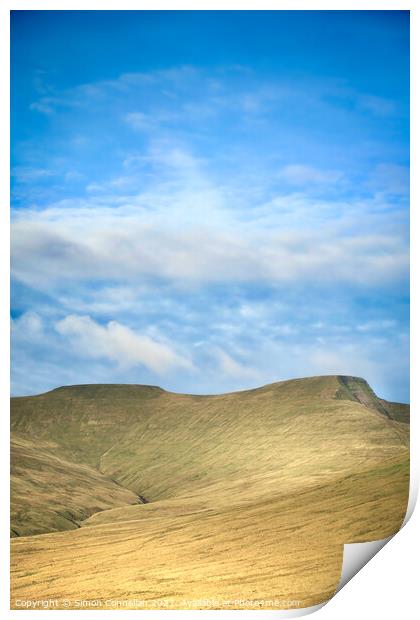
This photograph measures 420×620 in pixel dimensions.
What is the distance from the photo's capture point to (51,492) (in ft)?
115

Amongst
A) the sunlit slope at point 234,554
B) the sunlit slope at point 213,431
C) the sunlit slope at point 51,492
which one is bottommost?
the sunlit slope at point 234,554

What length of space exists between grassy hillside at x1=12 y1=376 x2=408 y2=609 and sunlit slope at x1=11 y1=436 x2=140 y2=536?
376mm

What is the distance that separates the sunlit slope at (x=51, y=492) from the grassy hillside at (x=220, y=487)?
14.8 inches

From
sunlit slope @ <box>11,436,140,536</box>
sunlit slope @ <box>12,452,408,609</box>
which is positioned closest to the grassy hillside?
sunlit slope @ <box>12,452,408,609</box>

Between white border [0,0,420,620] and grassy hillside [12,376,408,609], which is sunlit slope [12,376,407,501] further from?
white border [0,0,420,620]

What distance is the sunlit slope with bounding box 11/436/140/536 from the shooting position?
33.0 meters

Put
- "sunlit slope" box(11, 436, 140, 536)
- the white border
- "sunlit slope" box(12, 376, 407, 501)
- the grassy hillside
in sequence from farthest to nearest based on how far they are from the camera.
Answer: "sunlit slope" box(12, 376, 407, 501), "sunlit slope" box(11, 436, 140, 536), the grassy hillside, the white border

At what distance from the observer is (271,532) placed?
23.3 meters

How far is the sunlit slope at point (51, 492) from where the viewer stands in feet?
108

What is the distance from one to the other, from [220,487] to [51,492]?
8520 millimetres

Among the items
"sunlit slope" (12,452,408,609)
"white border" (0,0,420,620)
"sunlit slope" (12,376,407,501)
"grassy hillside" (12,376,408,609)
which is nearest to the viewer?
"white border" (0,0,420,620)
